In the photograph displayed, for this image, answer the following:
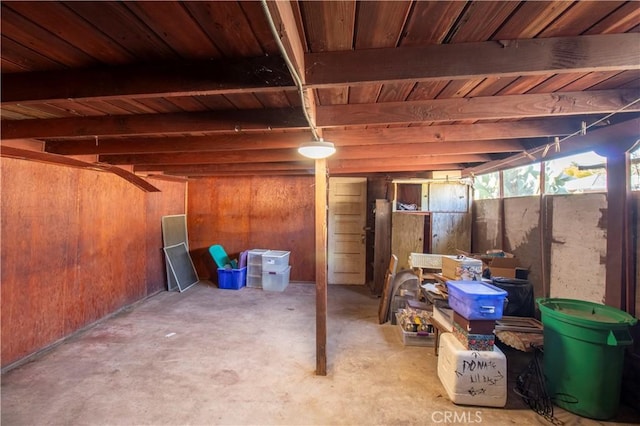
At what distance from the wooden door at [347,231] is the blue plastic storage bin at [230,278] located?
1656 millimetres

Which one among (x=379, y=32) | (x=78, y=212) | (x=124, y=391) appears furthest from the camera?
(x=78, y=212)

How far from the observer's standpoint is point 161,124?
2039mm

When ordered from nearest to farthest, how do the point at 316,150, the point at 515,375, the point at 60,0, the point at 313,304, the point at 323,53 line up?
the point at 60,0 → the point at 323,53 → the point at 316,150 → the point at 515,375 → the point at 313,304

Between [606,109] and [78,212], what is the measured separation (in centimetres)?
496

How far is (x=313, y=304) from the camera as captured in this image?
14.5 feet

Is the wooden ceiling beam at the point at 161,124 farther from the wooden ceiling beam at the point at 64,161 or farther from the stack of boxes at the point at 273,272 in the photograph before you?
the stack of boxes at the point at 273,272

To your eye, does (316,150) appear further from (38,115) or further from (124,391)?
(124,391)

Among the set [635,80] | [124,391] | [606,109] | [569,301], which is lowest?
[124,391]

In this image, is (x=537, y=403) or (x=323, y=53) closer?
(x=323, y=53)

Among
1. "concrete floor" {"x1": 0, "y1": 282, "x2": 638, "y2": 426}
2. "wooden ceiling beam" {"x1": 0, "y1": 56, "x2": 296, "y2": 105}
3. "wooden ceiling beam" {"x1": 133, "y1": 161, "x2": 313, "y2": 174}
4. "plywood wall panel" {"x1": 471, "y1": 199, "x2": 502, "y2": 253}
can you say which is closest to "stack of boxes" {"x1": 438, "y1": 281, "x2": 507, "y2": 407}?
"concrete floor" {"x1": 0, "y1": 282, "x2": 638, "y2": 426}

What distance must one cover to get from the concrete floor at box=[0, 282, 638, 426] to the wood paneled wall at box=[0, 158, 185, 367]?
303 mm

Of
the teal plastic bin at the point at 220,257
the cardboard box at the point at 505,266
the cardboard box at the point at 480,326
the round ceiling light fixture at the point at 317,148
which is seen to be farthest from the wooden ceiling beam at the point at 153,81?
the teal plastic bin at the point at 220,257

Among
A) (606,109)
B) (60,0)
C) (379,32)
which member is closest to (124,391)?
(60,0)

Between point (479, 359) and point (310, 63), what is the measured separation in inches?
90.9
